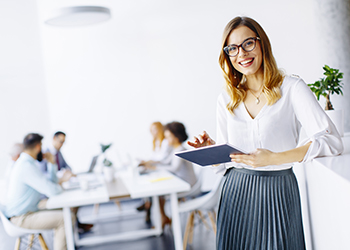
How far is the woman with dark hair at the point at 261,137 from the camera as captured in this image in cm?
168

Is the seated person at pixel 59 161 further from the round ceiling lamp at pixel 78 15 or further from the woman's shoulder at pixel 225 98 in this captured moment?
the woman's shoulder at pixel 225 98

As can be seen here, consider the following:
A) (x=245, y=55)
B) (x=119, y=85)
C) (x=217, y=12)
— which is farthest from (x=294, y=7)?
(x=245, y=55)

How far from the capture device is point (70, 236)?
12.4ft

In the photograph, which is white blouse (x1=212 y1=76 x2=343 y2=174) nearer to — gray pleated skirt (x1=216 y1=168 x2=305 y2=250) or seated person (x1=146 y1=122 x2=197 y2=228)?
gray pleated skirt (x1=216 y1=168 x2=305 y2=250)

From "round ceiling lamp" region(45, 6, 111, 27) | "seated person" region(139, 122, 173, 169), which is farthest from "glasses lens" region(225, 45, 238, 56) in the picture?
"seated person" region(139, 122, 173, 169)

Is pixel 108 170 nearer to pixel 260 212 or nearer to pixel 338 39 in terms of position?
pixel 338 39

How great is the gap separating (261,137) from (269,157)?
0.19 meters

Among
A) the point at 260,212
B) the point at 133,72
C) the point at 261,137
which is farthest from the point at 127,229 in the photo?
the point at 261,137

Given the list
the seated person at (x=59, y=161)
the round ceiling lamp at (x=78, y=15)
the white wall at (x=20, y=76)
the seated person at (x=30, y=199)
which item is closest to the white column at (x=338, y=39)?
the round ceiling lamp at (x=78, y=15)

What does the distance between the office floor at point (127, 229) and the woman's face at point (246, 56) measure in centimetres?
268

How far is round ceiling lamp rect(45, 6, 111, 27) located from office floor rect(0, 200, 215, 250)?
2560 millimetres

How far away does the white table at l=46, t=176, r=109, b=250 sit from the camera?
11.9 feet

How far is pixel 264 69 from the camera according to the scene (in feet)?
5.85

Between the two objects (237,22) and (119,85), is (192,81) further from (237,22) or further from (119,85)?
(237,22)
